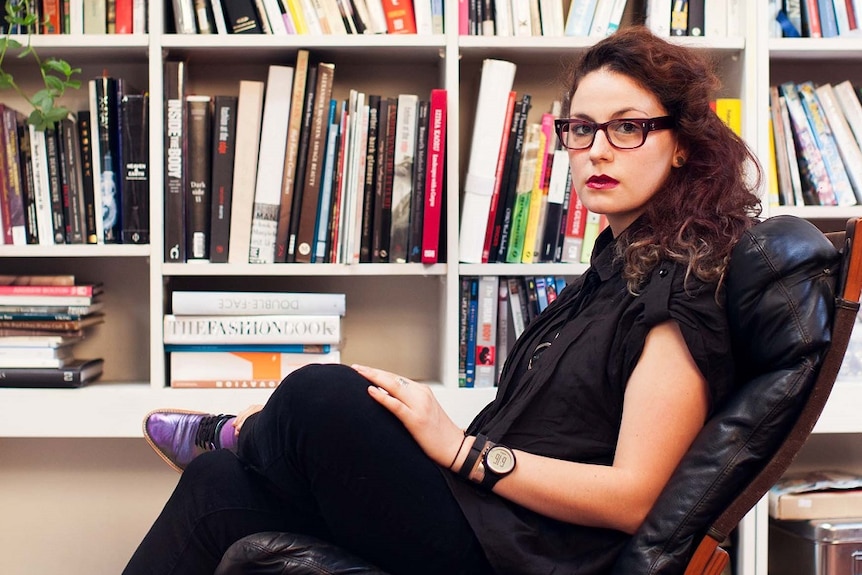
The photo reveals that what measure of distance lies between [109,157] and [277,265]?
0.42 metres

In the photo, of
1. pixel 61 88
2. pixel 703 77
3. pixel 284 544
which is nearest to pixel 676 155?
pixel 703 77

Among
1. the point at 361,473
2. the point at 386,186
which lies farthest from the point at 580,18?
the point at 361,473

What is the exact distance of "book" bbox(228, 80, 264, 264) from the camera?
180 centimetres

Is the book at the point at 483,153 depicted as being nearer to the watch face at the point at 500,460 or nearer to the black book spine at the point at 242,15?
the black book spine at the point at 242,15

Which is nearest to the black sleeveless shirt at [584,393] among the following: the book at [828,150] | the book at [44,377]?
the book at [828,150]

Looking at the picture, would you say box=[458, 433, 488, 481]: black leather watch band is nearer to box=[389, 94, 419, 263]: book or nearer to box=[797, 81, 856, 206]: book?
box=[389, 94, 419, 263]: book

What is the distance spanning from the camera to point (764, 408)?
3.15 ft

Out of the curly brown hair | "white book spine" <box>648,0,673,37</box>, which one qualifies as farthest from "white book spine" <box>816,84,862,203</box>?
the curly brown hair

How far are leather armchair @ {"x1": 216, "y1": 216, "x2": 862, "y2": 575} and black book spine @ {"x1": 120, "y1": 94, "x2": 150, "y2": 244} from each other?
4.16ft

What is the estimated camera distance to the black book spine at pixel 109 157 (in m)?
1.79

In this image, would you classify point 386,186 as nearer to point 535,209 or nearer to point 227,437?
point 535,209

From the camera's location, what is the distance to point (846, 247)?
0.94m

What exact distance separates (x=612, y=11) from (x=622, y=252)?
34.4 inches

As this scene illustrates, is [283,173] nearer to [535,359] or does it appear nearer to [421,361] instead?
[421,361]
